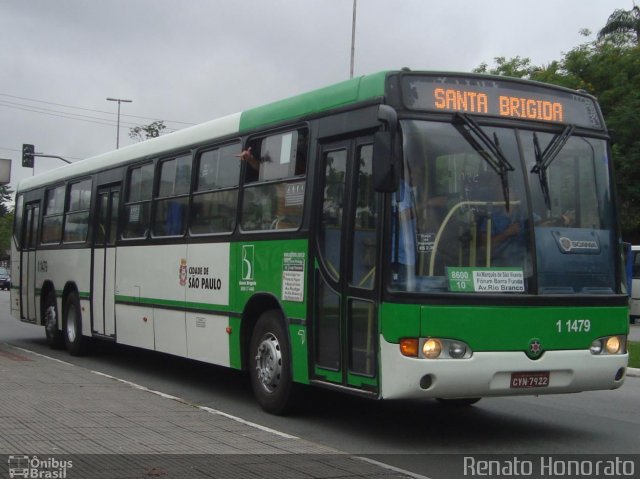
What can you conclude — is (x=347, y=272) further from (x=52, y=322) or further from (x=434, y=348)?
(x=52, y=322)

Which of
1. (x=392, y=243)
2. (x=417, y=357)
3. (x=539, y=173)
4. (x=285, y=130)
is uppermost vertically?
(x=285, y=130)

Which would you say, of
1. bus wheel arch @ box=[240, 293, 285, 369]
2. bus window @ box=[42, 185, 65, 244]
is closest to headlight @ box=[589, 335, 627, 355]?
bus wheel arch @ box=[240, 293, 285, 369]

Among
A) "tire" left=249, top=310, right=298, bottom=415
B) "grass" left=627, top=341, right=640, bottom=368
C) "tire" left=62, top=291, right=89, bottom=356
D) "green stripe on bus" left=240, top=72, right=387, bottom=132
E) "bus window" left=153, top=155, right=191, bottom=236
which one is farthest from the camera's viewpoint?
"tire" left=62, top=291, right=89, bottom=356

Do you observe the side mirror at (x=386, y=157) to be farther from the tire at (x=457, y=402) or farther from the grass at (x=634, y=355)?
the grass at (x=634, y=355)

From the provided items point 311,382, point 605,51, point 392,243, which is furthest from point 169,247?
point 605,51

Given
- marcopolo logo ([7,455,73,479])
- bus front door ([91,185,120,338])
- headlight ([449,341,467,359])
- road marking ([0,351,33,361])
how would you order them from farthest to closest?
road marking ([0,351,33,361]) → bus front door ([91,185,120,338]) → headlight ([449,341,467,359]) → marcopolo logo ([7,455,73,479])

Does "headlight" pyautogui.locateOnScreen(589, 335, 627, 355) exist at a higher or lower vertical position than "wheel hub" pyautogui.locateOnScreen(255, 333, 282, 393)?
higher

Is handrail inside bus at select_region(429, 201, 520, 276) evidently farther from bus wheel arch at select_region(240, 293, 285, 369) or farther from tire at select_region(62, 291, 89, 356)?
tire at select_region(62, 291, 89, 356)

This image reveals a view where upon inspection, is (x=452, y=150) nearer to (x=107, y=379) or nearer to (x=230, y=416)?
(x=230, y=416)

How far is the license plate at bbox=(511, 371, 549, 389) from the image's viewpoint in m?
7.87

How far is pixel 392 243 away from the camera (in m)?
7.79

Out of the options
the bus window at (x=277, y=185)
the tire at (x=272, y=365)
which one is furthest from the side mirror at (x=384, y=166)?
the tire at (x=272, y=365)

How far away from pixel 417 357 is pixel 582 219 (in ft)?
7.06

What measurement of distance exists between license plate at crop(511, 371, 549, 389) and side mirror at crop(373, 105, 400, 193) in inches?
77.5
